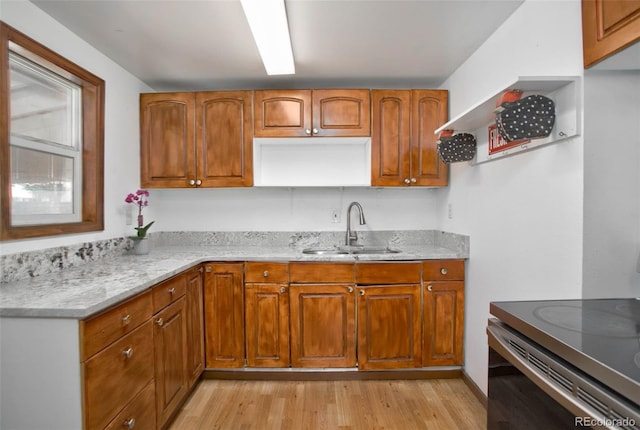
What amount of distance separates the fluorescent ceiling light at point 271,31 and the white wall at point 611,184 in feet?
4.61

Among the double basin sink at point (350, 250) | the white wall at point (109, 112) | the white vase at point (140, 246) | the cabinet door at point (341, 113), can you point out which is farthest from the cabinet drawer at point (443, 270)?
the white wall at point (109, 112)

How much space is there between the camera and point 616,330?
79 centimetres

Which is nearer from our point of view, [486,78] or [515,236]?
[515,236]

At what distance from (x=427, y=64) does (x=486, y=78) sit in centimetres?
49

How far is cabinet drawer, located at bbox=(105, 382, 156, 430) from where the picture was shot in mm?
1238

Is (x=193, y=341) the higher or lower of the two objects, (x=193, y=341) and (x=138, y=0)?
the lower

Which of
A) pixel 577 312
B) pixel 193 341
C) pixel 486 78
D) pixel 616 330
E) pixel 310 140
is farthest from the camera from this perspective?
pixel 310 140

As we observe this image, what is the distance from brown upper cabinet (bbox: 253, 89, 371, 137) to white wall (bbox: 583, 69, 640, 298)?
1.43 meters

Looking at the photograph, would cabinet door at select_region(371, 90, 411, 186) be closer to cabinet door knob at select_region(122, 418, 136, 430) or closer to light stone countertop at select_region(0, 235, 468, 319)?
light stone countertop at select_region(0, 235, 468, 319)

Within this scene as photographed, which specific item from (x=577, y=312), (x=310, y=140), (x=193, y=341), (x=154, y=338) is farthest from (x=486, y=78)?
(x=193, y=341)

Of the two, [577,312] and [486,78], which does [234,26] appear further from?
[577,312]

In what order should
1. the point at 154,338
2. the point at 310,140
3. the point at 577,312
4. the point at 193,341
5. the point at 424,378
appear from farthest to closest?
the point at 310,140 < the point at 424,378 < the point at 193,341 < the point at 154,338 < the point at 577,312

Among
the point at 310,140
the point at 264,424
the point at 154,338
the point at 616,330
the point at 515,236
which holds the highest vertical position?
the point at 310,140

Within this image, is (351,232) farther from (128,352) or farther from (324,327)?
(128,352)
